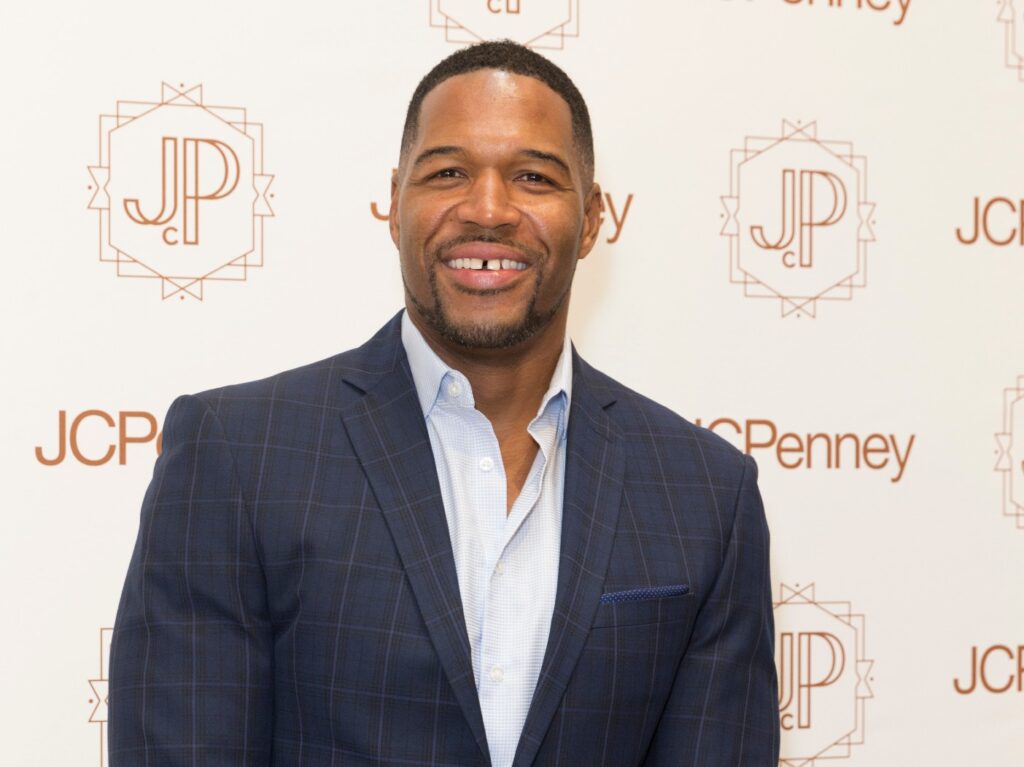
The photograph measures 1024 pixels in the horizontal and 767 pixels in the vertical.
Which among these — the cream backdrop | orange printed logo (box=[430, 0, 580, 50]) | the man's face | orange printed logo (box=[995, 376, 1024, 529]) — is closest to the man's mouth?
the man's face

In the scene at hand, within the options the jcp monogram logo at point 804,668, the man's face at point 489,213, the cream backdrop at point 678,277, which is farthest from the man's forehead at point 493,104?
the jcp monogram logo at point 804,668

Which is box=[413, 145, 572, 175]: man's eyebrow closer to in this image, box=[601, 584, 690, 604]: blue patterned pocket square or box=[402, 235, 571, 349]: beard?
box=[402, 235, 571, 349]: beard

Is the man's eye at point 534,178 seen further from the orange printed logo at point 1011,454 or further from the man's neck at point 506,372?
the orange printed logo at point 1011,454

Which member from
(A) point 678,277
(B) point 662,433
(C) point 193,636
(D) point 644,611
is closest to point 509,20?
(A) point 678,277

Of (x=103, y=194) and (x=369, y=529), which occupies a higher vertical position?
(x=103, y=194)

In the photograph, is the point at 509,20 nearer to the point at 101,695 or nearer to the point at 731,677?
the point at 731,677

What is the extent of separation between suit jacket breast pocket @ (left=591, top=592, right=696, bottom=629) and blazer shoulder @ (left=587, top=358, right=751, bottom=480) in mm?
173

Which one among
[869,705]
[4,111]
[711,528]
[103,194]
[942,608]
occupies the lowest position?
[869,705]

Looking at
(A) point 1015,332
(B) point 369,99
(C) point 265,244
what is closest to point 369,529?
(C) point 265,244

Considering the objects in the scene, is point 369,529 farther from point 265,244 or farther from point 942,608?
point 942,608

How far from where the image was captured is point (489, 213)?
4.26ft

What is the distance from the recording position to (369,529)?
122cm

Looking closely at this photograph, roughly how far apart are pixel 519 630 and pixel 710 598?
8.9 inches

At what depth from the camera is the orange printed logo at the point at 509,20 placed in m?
1.79
